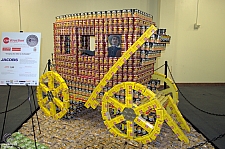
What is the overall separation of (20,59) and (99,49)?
130 cm

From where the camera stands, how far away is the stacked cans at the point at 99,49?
334 cm

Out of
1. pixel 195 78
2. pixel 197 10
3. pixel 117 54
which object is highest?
pixel 197 10

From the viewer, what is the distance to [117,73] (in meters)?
3.50

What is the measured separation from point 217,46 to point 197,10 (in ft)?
5.24

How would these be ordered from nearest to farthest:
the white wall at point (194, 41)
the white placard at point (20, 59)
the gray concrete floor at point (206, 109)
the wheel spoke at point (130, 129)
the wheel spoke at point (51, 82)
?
the white placard at point (20, 59) → the wheel spoke at point (130, 129) → the gray concrete floor at point (206, 109) → the wheel spoke at point (51, 82) → the white wall at point (194, 41)

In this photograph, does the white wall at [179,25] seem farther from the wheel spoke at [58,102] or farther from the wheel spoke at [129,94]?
the wheel spoke at [129,94]

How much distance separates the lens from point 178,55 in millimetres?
7664

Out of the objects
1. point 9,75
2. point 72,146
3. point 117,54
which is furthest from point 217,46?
point 9,75

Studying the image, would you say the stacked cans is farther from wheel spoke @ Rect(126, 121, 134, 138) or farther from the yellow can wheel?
wheel spoke @ Rect(126, 121, 134, 138)

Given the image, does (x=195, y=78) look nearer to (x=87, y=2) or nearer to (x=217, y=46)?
(x=217, y=46)

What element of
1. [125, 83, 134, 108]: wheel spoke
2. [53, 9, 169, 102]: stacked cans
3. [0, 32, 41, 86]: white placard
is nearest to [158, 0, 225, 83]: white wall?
[53, 9, 169, 102]: stacked cans

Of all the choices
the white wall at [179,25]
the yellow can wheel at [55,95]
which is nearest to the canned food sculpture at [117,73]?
the yellow can wheel at [55,95]

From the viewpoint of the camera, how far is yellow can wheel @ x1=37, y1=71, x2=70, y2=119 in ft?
13.0

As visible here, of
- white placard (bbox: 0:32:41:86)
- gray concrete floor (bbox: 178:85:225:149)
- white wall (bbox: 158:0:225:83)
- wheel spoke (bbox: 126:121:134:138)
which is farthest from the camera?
white wall (bbox: 158:0:225:83)
